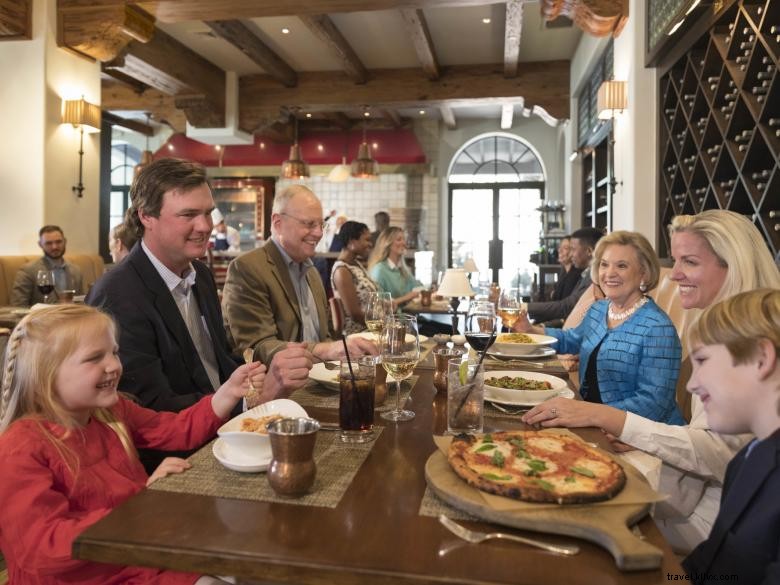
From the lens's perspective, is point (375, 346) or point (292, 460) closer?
point (292, 460)

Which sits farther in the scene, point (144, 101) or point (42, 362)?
point (144, 101)

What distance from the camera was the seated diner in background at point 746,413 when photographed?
3.25ft

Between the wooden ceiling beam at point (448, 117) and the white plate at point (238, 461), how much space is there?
9.33m

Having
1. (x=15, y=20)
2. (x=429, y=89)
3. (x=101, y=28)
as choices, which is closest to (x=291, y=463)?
(x=101, y=28)

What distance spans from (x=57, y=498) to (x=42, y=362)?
313mm

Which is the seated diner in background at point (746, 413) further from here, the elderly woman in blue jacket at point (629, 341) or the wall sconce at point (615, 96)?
the wall sconce at point (615, 96)

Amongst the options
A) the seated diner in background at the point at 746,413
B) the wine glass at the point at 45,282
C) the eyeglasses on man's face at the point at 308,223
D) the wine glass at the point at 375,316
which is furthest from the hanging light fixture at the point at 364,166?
the seated diner in background at the point at 746,413

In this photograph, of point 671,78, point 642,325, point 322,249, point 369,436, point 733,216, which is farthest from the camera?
point 322,249

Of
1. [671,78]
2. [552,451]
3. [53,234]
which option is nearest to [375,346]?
[552,451]

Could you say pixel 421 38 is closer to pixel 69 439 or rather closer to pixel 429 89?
pixel 429 89

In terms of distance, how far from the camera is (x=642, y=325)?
2.09 metres

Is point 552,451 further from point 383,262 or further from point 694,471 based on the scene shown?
point 383,262

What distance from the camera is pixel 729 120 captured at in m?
3.06

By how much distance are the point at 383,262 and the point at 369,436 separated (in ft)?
13.9
